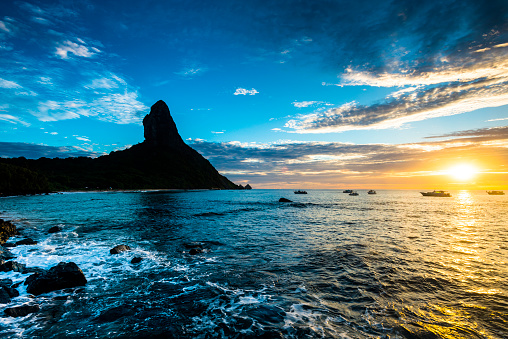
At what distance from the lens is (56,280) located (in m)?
13.2

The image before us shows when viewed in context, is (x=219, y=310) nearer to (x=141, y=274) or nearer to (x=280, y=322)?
(x=280, y=322)

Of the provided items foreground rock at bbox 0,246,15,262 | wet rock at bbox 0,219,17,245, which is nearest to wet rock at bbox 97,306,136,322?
foreground rock at bbox 0,246,15,262

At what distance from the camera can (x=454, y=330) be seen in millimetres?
9367

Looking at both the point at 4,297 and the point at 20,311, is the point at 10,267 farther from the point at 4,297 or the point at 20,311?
the point at 20,311

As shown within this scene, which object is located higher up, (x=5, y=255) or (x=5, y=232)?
(x=5, y=232)

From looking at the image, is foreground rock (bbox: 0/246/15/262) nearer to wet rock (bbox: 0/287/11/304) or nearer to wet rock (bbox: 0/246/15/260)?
wet rock (bbox: 0/246/15/260)

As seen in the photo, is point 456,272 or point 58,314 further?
point 456,272

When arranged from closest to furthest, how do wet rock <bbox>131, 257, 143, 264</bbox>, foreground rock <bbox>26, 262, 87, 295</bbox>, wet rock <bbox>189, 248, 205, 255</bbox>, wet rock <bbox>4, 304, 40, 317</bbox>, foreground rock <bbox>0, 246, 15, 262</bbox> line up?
wet rock <bbox>4, 304, 40, 317</bbox> < foreground rock <bbox>26, 262, 87, 295</bbox> < foreground rock <bbox>0, 246, 15, 262</bbox> < wet rock <bbox>131, 257, 143, 264</bbox> < wet rock <bbox>189, 248, 205, 255</bbox>

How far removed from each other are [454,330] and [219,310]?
10.6m

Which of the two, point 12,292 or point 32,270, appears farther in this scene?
point 32,270

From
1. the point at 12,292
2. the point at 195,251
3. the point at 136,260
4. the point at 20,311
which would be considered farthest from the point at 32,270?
the point at 195,251

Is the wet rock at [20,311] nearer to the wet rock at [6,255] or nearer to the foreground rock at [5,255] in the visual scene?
the foreground rock at [5,255]

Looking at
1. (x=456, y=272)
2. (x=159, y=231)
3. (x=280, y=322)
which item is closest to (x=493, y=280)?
(x=456, y=272)

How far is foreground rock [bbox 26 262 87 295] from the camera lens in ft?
41.2
